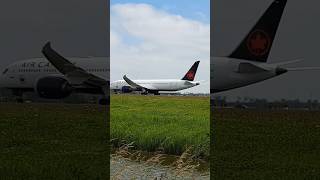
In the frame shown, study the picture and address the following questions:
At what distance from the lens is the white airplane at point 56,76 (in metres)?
13.9

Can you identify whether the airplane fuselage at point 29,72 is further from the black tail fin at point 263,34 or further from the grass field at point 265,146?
the black tail fin at point 263,34

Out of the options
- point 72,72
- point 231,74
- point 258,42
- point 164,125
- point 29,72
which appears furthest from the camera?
point 29,72

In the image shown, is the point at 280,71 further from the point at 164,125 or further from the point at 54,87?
the point at 54,87

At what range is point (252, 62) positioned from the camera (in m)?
8.69

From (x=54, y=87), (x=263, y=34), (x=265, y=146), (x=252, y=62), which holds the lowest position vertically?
(x=265, y=146)

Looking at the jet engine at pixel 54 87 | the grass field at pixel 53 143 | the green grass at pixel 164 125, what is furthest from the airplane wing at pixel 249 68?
the jet engine at pixel 54 87

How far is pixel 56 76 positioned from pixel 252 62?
8507 mm

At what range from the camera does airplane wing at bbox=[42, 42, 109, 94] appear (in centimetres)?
1382

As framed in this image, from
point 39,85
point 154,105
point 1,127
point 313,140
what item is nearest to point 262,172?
point 313,140

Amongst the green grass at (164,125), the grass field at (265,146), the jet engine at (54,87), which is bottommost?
the grass field at (265,146)

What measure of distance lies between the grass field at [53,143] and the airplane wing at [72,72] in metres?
0.93

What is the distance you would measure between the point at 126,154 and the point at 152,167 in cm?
70

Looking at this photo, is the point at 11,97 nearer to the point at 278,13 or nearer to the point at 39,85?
the point at 39,85

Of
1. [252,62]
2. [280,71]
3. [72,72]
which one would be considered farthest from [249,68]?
[72,72]
